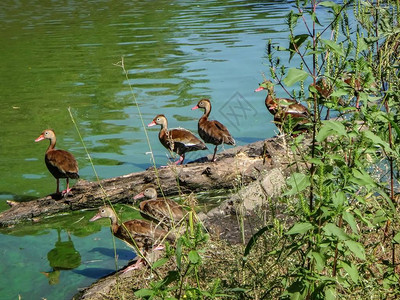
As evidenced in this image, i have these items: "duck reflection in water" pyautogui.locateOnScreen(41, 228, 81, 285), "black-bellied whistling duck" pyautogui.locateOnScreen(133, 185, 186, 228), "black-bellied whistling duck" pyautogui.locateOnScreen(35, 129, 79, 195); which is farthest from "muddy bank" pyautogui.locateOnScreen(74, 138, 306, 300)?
"black-bellied whistling duck" pyautogui.locateOnScreen(35, 129, 79, 195)

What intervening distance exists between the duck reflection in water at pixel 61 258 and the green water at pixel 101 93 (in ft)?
0.19

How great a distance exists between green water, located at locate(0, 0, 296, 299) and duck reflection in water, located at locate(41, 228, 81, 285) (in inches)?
2.3

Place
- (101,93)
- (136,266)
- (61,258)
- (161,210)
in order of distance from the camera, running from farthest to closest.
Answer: (101,93)
(61,258)
(161,210)
(136,266)

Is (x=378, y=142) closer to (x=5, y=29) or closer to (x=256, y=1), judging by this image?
(x=5, y=29)

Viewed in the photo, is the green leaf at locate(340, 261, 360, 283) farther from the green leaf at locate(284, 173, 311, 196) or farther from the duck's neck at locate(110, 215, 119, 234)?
the duck's neck at locate(110, 215, 119, 234)

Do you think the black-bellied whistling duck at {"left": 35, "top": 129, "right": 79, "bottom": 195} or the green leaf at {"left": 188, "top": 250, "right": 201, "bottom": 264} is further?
the black-bellied whistling duck at {"left": 35, "top": 129, "right": 79, "bottom": 195}

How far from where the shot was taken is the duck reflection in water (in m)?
6.95

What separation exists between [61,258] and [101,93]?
7.17m

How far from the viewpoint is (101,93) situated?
14062 mm

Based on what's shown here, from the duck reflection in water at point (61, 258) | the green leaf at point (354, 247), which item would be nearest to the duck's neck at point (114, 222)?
the duck reflection in water at point (61, 258)

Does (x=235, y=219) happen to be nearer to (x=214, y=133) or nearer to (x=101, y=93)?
(x=214, y=133)

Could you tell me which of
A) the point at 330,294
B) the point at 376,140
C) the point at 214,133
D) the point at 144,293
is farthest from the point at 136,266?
the point at 214,133

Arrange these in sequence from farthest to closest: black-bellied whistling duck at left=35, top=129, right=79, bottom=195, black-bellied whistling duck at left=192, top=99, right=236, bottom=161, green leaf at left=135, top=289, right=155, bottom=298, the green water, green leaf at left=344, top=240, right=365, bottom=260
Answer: black-bellied whistling duck at left=192, top=99, right=236, bottom=161 < black-bellied whistling duck at left=35, top=129, right=79, bottom=195 < the green water < green leaf at left=135, top=289, right=155, bottom=298 < green leaf at left=344, top=240, right=365, bottom=260

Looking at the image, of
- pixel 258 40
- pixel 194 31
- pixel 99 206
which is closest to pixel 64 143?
pixel 99 206
